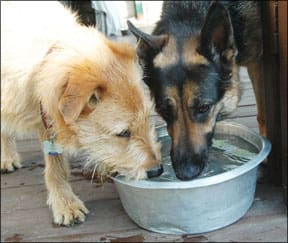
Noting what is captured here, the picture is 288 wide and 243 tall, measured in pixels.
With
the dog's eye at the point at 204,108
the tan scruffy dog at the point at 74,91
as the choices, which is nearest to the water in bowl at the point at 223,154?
the dog's eye at the point at 204,108

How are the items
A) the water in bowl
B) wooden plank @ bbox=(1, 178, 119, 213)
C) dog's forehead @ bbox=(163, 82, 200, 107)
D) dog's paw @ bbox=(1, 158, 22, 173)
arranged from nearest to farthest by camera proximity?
dog's forehead @ bbox=(163, 82, 200, 107)
the water in bowl
wooden plank @ bbox=(1, 178, 119, 213)
dog's paw @ bbox=(1, 158, 22, 173)

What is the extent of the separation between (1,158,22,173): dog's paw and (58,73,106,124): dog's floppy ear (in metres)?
1.32

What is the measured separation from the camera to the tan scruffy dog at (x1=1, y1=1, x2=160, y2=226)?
6.82 feet

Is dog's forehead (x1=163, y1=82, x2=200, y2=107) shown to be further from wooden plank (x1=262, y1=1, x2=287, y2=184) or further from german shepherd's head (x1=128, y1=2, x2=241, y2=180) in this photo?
wooden plank (x1=262, y1=1, x2=287, y2=184)

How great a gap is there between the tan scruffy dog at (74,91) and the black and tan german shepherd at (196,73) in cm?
25

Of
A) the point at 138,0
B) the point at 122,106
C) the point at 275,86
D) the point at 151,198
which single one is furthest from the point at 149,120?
the point at 138,0

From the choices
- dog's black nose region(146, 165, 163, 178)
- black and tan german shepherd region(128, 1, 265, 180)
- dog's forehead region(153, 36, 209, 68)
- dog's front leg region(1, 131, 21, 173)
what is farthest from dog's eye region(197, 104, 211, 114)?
dog's front leg region(1, 131, 21, 173)

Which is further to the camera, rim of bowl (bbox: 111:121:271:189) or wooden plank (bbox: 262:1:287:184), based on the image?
wooden plank (bbox: 262:1:287:184)

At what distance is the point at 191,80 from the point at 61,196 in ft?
3.03

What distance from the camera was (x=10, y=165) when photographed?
323cm

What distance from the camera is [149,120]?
2232 mm

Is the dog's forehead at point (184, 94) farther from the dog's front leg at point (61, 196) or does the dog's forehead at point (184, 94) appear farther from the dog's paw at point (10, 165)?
the dog's paw at point (10, 165)

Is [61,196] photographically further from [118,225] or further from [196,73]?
[196,73]

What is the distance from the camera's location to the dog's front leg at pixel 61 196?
2584 millimetres
